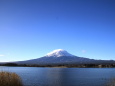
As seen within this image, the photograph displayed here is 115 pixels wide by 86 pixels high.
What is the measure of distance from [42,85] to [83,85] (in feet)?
19.8

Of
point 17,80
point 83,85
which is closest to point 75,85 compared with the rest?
point 83,85

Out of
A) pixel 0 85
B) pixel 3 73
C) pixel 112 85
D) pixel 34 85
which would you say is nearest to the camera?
pixel 0 85

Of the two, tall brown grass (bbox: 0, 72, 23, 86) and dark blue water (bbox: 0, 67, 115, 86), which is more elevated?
tall brown grass (bbox: 0, 72, 23, 86)

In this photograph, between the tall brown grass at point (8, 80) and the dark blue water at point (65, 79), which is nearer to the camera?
the tall brown grass at point (8, 80)

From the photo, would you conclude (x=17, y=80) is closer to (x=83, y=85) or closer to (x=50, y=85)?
(x=50, y=85)

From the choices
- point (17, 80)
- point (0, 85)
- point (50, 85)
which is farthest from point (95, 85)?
point (0, 85)

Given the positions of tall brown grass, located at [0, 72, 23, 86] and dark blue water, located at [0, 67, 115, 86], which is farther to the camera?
dark blue water, located at [0, 67, 115, 86]

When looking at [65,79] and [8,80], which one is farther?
[65,79]

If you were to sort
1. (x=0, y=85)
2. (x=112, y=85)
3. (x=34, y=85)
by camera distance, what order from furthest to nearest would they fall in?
(x=34, y=85) < (x=112, y=85) < (x=0, y=85)

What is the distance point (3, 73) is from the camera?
78.4ft

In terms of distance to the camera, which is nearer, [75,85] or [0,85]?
[0,85]

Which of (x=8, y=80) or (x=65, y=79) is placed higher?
(x=8, y=80)

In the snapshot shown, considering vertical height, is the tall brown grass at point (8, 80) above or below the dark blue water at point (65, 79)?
above

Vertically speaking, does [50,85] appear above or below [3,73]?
below
